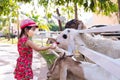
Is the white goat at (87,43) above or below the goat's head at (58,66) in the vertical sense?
above

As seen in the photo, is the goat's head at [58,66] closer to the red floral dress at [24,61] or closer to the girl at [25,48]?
the girl at [25,48]

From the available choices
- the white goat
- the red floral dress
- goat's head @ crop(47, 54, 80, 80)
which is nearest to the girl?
the red floral dress

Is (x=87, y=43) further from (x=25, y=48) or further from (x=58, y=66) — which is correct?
(x=58, y=66)

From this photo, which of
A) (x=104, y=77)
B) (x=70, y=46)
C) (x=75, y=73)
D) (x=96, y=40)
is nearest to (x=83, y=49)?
(x=70, y=46)

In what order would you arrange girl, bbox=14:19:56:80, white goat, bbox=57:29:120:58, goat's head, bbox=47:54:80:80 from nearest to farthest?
goat's head, bbox=47:54:80:80 < white goat, bbox=57:29:120:58 < girl, bbox=14:19:56:80

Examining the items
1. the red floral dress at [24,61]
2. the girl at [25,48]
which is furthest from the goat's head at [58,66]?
the red floral dress at [24,61]

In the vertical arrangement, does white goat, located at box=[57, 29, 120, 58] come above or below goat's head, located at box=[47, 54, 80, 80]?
above

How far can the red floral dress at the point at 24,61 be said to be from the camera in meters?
4.79

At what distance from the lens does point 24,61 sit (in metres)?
4.88

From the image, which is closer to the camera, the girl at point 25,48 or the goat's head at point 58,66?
the goat's head at point 58,66

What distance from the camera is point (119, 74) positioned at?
2.45 meters

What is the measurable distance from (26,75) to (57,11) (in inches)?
529

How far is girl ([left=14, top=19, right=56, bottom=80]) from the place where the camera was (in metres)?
4.74

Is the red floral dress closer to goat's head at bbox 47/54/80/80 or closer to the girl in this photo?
the girl
